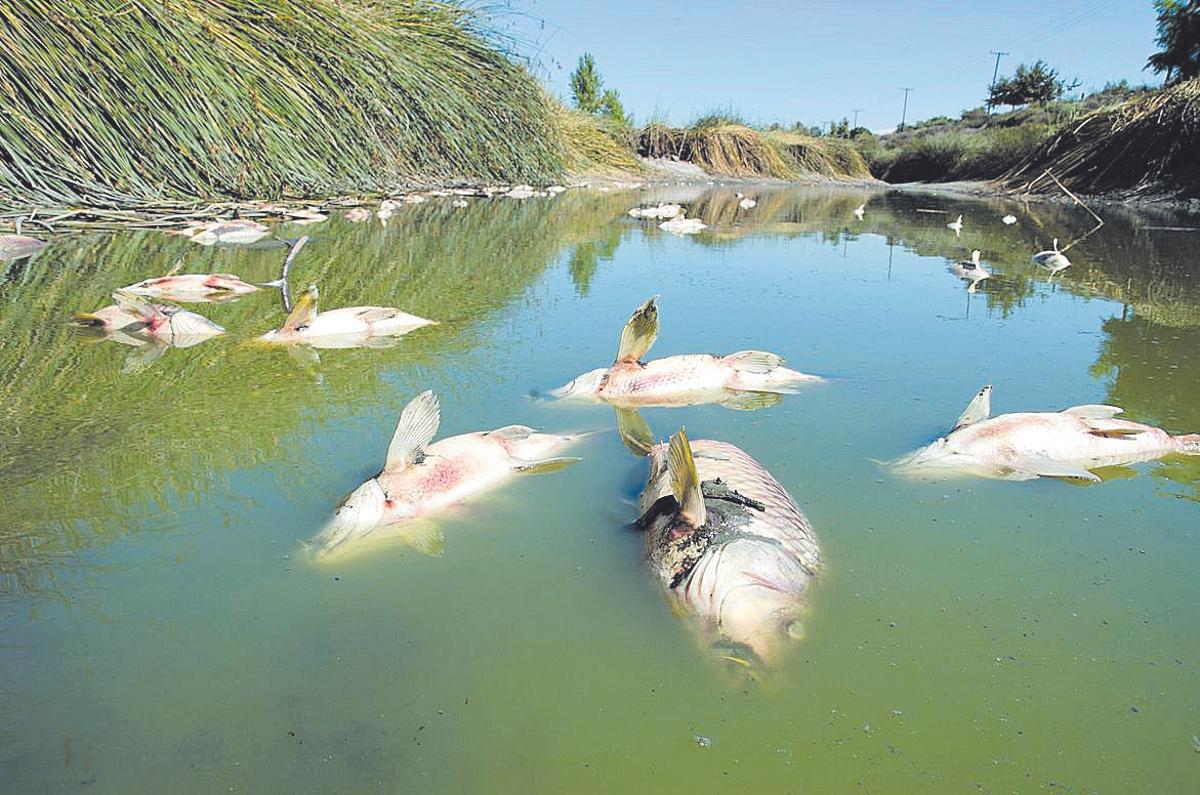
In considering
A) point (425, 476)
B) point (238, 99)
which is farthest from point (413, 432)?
point (238, 99)

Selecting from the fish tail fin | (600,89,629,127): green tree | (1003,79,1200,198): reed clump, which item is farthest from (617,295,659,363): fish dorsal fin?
(600,89,629,127): green tree

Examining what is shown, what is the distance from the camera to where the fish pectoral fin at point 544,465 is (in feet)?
5.99

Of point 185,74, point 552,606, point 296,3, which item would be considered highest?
point 296,3

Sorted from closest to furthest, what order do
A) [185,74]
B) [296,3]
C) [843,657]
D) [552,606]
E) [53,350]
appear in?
[843,657]
[552,606]
[53,350]
[185,74]
[296,3]

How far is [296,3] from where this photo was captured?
7.70 metres

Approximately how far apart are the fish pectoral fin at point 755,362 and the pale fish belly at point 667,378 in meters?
0.03

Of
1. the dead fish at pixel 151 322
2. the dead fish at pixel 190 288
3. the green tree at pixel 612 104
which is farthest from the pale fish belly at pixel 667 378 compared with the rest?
the green tree at pixel 612 104

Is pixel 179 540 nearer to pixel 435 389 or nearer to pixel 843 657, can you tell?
pixel 435 389

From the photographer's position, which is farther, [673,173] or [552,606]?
[673,173]

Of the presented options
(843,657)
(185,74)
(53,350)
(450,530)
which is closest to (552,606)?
(450,530)

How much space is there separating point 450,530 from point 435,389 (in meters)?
0.84

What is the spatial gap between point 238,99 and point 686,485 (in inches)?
252

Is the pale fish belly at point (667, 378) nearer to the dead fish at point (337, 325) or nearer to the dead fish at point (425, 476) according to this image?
the dead fish at point (425, 476)

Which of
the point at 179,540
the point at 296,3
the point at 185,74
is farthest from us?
the point at 296,3
